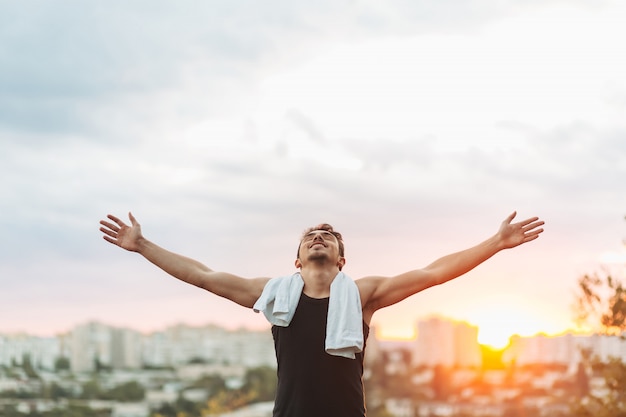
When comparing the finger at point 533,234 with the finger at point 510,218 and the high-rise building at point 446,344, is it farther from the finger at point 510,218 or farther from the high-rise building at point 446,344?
the high-rise building at point 446,344

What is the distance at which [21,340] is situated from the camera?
184ft

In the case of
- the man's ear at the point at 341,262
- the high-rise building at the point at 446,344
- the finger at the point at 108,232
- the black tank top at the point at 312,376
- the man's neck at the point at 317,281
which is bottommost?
the black tank top at the point at 312,376

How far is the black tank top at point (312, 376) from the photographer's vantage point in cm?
388

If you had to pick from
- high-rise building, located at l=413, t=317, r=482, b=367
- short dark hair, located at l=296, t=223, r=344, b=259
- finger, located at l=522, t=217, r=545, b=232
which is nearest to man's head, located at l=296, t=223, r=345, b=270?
short dark hair, located at l=296, t=223, r=344, b=259

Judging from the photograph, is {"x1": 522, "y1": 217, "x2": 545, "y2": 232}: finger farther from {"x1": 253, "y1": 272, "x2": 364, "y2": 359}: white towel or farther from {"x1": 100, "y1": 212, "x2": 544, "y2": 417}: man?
{"x1": 253, "y1": 272, "x2": 364, "y2": 359}: white towel

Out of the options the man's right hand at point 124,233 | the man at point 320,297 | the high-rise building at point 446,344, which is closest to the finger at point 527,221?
the man at point 320,297

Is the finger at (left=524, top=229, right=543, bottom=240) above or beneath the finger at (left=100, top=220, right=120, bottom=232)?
beneath

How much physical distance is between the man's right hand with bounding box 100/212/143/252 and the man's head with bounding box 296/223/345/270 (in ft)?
2.61

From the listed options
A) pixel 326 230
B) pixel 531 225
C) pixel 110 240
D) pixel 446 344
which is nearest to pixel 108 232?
pixel 110 240

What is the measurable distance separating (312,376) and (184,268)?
830mm

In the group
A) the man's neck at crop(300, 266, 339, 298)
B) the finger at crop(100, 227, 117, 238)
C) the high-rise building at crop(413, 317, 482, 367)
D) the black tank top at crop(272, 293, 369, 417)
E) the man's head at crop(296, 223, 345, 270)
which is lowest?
the black tank top at crop(272, 293, 369, 417)

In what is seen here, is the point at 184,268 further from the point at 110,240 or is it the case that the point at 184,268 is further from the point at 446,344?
the point at 446,344

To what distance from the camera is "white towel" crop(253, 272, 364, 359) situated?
3861 millimetres

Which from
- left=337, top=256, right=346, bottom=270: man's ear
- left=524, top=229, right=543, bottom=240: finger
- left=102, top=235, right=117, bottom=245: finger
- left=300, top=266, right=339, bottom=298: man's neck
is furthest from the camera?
left=102, top=235, right=117, bottom=245: finger
